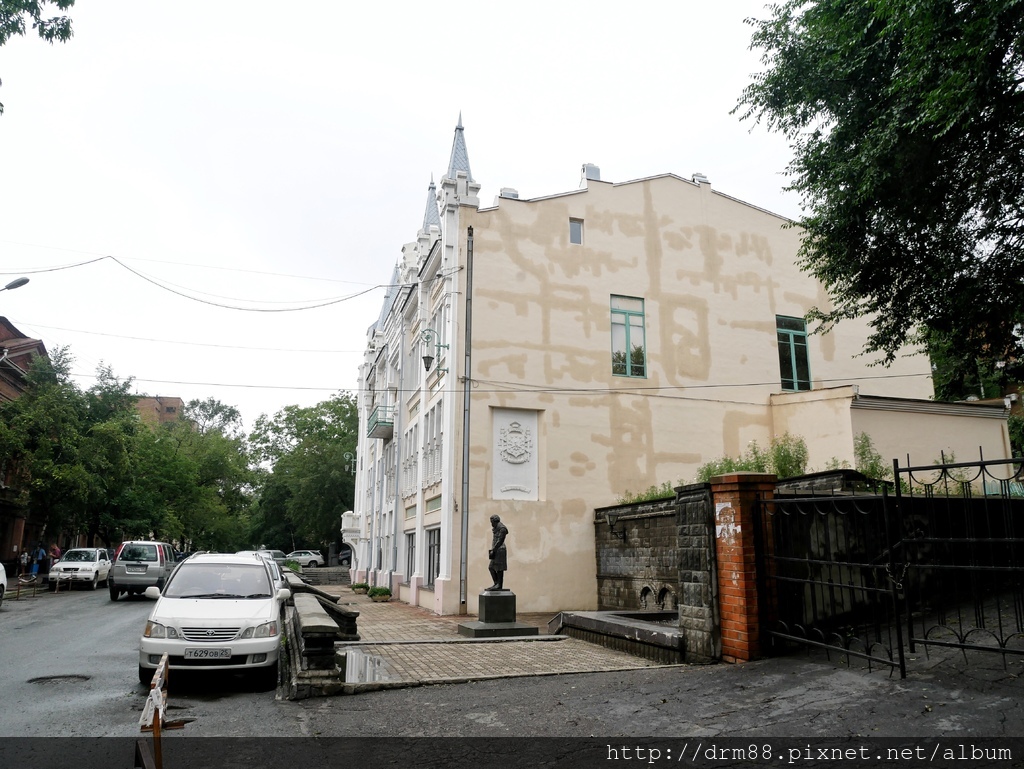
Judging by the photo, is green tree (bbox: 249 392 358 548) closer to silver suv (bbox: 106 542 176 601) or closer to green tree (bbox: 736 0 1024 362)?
silver suv (bbox: 106 542 176 601)

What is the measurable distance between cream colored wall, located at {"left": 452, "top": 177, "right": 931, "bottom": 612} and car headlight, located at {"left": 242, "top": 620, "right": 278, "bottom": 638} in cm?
1140

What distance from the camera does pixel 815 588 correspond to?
813 cm

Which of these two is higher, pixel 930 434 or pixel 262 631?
pixel 930 434

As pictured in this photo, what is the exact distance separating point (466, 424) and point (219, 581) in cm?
A: 1121

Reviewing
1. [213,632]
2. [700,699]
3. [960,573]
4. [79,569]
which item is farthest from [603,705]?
[79,569]

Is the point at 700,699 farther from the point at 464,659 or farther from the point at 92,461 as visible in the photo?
the point at 92,461

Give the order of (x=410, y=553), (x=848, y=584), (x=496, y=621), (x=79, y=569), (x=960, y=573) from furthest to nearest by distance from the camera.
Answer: (x=79, y=569) → (x=410, y=553) → (x=496, y=621) → (x=960, y=573) → (x=848, y=584)

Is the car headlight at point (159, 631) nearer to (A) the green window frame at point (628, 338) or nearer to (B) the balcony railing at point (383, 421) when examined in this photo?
(A) the green window frame at point (628, 338)

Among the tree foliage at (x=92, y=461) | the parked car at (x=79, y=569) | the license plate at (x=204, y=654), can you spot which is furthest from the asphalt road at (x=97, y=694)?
the tree foliage at (x=92, y=461)

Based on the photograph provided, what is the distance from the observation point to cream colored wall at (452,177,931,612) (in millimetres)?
21344

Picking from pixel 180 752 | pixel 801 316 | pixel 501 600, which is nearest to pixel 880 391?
pixel 801 316

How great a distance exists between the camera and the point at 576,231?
927 inches

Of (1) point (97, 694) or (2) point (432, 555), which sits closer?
(1) point (97, 694)

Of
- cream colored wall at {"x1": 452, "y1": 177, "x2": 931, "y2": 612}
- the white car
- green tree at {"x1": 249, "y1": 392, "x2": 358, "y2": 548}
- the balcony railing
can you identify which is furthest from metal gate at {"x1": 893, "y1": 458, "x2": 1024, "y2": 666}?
green tree at {"x1": 249, "y1": 392, "x2": 358, "y2": 548}
